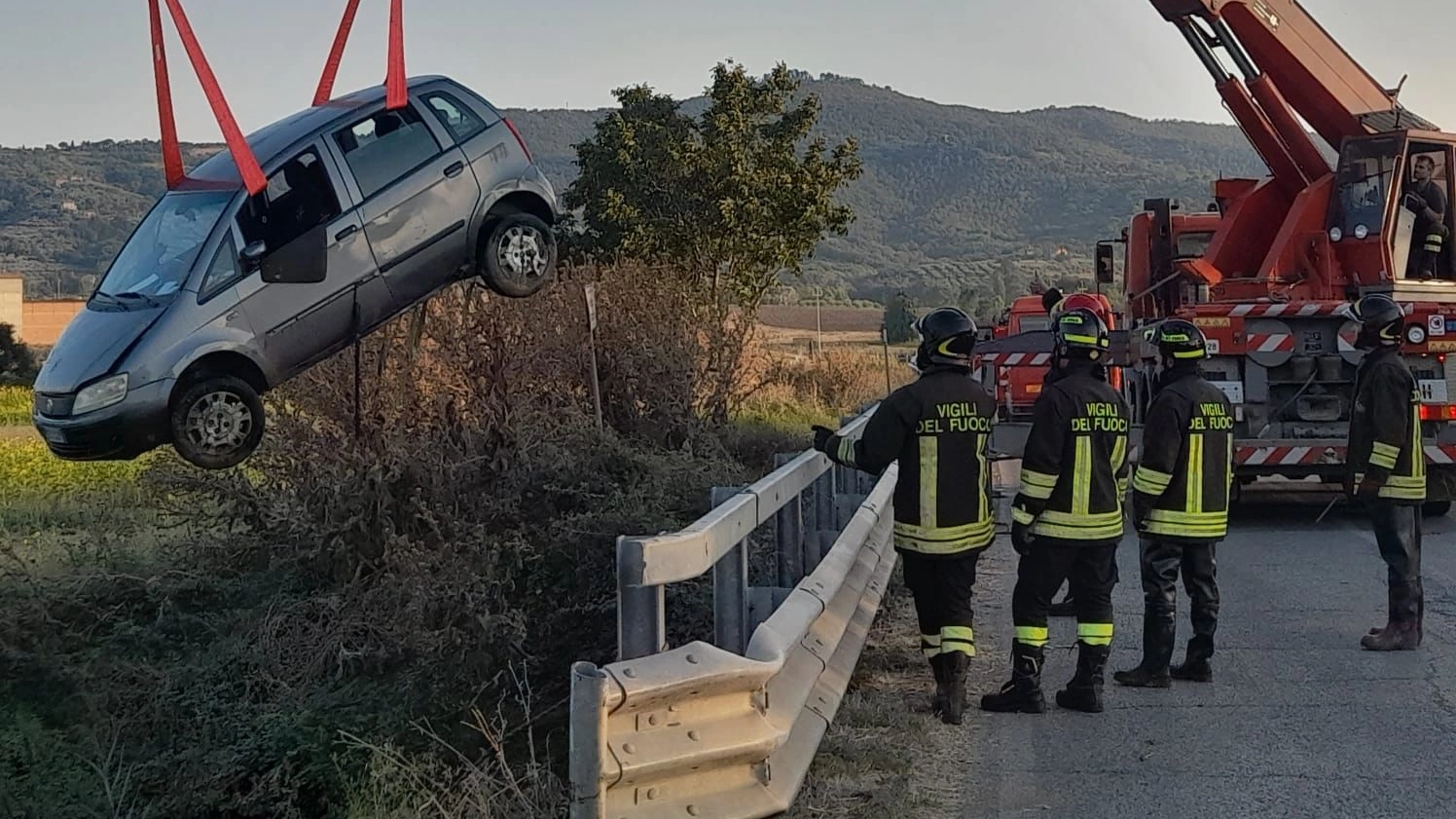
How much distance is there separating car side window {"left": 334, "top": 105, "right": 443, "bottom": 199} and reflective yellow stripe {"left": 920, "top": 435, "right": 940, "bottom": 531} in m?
3.03

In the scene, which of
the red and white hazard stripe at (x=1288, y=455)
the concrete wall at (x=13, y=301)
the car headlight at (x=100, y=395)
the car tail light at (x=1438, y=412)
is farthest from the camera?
the concrete wall at (x=13, y=301)

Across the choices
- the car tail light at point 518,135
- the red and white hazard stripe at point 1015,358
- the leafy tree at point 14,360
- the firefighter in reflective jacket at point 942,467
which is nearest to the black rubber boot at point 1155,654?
the firefighter in reflective jacket at point 942,467

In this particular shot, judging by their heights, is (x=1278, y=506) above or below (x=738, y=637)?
below

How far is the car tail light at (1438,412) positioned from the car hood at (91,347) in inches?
451

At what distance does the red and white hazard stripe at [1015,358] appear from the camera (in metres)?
14.9

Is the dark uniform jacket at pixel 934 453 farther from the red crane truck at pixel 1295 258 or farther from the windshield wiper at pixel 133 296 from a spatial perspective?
the red crane truck at pixel 1295 258

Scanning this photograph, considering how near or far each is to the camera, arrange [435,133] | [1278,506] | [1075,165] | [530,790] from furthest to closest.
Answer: [1075,165] < [1278,506] < [530,790] < [435,133]

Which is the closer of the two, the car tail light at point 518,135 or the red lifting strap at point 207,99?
the red lifting strap at point 207,99

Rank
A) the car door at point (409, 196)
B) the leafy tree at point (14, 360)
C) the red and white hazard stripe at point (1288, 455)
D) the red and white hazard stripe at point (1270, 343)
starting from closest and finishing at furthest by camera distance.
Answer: the car door at point (409, 196) → the red and white hazard stripe at point (1288, 455) → the red and white hazard stripe at point (1270, 343) → the leafy tree at point (14, 360)

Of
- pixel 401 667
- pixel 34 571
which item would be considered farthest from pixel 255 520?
pixel 34 571

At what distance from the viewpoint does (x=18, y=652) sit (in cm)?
796

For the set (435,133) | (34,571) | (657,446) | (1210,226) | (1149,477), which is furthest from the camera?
(1210,226)

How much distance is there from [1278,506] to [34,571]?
35.4 feet

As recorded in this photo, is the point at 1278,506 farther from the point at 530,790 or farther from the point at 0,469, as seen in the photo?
the point at 0,469
